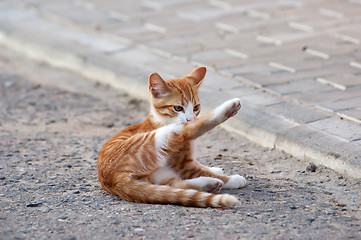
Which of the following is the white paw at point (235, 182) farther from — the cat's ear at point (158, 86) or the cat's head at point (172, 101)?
the cat's ear at point (158, 86)

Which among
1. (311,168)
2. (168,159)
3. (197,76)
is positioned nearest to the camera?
(168,159)

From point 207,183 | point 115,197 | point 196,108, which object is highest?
point 196,108

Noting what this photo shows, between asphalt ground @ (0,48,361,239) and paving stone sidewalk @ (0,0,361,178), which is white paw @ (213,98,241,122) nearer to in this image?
asphalt ground @ (0,48,361,239)

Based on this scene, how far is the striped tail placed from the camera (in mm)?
3068

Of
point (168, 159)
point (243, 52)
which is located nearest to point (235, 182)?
point (168, 159)

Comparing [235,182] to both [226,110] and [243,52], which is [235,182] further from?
[243,52]

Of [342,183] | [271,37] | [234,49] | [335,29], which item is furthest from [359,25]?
[342,183]

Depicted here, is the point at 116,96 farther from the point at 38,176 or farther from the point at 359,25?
the point at 359,25

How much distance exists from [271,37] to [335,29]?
743 mm

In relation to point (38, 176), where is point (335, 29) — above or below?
above

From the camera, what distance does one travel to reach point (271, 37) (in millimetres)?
6172

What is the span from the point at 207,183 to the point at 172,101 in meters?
0.57

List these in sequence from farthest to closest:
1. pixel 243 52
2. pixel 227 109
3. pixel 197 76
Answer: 1. pixel 243 52
2. pixel 197 76
3. pixel 227 109

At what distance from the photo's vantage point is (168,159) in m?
3.39
